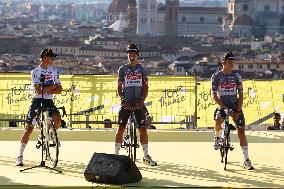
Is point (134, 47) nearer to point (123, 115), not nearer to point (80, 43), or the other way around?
point (123, 115)

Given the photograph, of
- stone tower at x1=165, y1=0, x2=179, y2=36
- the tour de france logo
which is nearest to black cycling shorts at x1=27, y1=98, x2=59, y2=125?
the tour de france logo

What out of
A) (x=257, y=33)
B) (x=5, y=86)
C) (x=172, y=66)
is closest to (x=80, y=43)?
(x=257, y=33)

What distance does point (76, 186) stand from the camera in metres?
6.35

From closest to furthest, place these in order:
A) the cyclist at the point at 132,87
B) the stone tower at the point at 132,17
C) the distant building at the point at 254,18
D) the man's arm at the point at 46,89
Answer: the man's arm at the point at 46,89
the cyclist at the point at 132,87
the distant building at the point at 254,18
the stone tower at the point at 132,17

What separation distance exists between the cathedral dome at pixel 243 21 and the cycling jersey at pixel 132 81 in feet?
538

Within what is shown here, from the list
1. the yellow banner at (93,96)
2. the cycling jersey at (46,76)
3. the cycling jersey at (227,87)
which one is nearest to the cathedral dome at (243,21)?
the yellow banner at (93,96)

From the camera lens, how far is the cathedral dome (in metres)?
169

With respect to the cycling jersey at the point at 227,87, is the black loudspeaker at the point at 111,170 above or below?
below

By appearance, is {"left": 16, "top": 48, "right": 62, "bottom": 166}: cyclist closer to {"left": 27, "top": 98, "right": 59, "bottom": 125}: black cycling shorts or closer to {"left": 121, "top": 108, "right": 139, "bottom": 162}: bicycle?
{"left": 27, "top": 98, "right": 59, "bottom": 125}: black cycling shorts

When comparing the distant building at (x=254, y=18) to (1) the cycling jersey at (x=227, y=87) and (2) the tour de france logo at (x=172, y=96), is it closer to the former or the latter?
(2) the tour de france logo at (x=172, y=96)

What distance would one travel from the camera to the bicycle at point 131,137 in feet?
25.6

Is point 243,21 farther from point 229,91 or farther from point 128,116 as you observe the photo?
point 128,116

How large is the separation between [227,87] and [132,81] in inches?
43.6

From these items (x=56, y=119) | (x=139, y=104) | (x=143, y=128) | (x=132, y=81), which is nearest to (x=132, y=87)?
(x=132, y=81)
